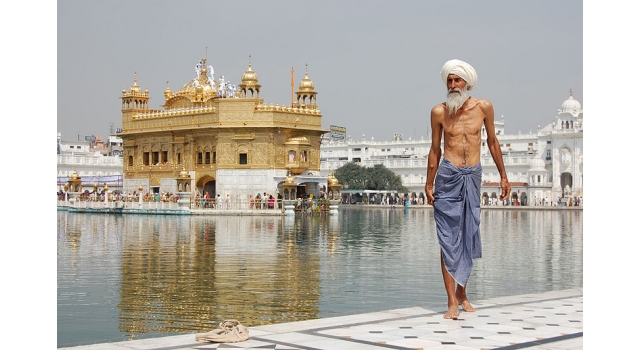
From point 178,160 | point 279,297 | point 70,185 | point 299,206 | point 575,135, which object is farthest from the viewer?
point 575,135

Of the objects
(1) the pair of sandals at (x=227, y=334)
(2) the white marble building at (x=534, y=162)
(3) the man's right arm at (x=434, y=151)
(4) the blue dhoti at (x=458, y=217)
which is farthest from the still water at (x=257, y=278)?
(2) the white marble building at (x=534, y=162)

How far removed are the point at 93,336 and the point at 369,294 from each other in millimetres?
3076

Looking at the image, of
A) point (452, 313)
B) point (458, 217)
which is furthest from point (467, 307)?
point (458, 217)

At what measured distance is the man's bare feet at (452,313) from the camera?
6.47 meters

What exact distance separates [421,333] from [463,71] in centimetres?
204

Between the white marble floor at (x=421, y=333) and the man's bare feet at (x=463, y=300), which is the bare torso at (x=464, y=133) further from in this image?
the white marble floor at (x=421, y=333)

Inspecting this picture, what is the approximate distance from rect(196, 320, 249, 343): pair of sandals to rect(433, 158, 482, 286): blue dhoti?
6.03 ft

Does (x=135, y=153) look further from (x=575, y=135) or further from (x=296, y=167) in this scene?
(x=575, y=135)

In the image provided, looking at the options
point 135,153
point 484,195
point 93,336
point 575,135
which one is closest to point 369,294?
point 93,336

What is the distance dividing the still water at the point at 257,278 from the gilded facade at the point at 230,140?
757 inches

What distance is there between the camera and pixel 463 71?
684cm

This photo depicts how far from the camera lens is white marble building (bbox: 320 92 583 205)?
212 feet

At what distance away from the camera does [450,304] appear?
21.4ft

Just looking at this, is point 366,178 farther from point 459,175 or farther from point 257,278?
point 459,175
